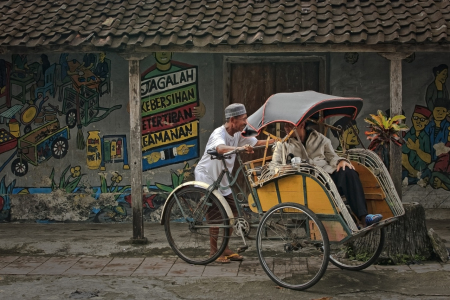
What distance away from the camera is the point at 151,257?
8.37 meters

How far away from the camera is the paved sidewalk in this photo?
7.44m

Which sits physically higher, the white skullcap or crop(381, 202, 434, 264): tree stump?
the white skullcap

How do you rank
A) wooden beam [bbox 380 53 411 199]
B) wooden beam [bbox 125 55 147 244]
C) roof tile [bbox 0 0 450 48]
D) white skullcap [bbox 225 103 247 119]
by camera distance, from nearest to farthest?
white skullcap [bbox 225 103 247 119]
roof tile [bbox 0 0 450 48]
wooden beam [bbox 380 53 411 199]
wooden beam [bbox 125 55 147 244]

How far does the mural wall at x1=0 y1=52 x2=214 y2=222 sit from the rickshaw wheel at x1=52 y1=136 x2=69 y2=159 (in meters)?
0.02

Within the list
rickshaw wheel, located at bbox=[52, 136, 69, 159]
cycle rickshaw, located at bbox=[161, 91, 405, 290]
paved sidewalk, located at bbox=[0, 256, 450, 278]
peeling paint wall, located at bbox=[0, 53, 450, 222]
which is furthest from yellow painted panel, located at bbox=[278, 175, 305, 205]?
rickshaw wheel, located at bbox=[52, 136, 69, 159]

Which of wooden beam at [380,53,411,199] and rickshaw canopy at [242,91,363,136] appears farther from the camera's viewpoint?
wooden beam at [380,53,411,199]

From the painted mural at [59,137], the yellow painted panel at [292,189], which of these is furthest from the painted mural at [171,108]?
the yellow painted panel at [292,189]

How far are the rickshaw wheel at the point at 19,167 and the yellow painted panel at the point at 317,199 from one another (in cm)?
658

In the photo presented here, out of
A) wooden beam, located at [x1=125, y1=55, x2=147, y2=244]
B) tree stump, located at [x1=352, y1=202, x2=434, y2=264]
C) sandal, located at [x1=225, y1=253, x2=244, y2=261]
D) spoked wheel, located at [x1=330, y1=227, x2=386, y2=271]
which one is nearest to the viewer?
spoked wheel, located at [x1=330, y1=227, x2=386, y2=271]

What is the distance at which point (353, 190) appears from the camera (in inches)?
263

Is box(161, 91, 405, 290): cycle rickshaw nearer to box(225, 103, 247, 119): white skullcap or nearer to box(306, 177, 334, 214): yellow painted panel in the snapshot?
box(306, 177, 334, 214): yellow painted panel

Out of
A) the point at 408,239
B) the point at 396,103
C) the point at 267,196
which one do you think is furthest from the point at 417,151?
the point at 267,196

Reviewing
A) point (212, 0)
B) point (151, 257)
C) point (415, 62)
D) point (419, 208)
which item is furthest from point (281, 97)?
point (415, 62)

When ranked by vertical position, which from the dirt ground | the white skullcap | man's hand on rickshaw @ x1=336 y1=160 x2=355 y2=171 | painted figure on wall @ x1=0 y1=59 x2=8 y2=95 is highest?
painted figure on wall @ x1=0 y1=59 x2=8 y2=95
